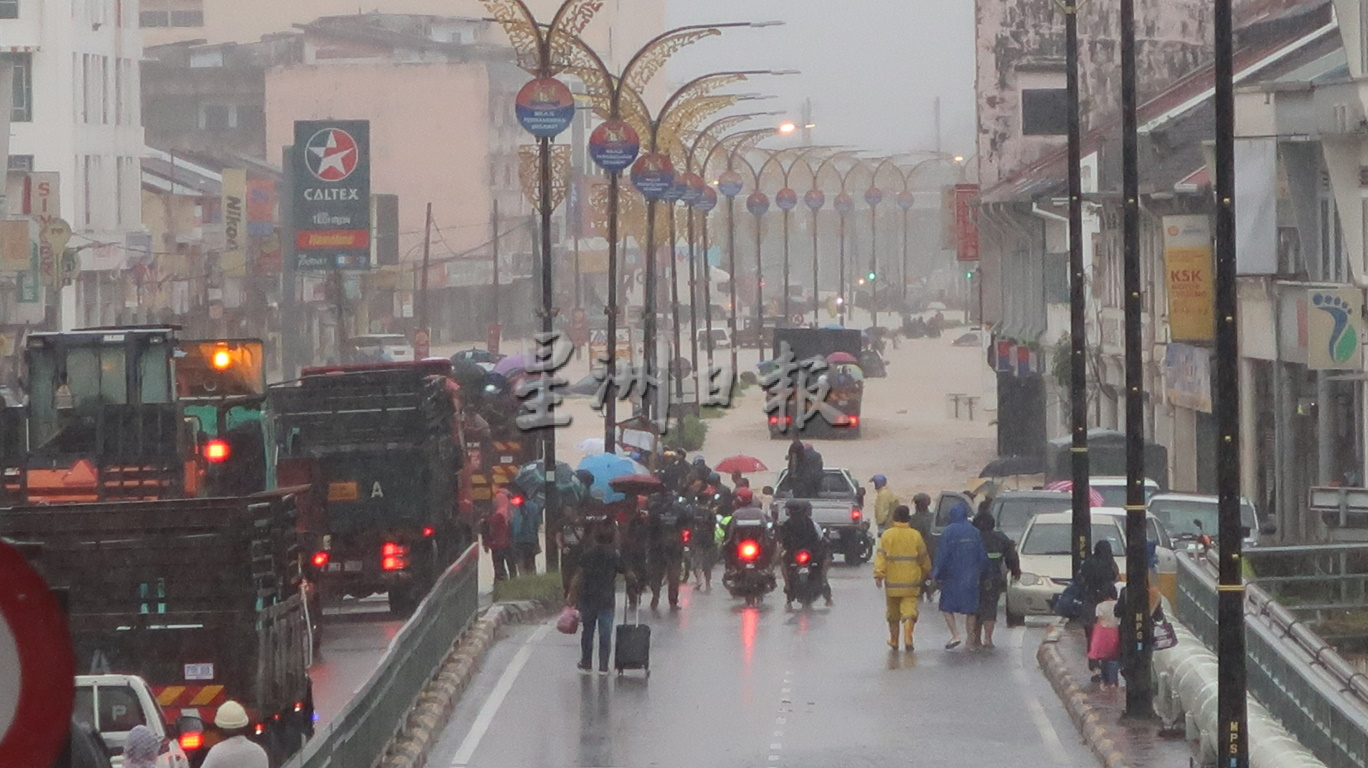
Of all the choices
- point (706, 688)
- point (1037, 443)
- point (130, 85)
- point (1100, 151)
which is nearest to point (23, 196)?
point (130, 85)

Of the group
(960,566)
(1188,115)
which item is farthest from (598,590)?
(1188,115)

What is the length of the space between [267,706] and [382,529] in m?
12.4

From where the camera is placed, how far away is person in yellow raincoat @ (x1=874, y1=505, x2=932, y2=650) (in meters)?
22.2

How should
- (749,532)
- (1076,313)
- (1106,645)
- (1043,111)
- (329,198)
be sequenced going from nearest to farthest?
(1106,645)
(1076,313)
(749,532)
(1043,111)
(329,198)

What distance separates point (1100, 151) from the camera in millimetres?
48531

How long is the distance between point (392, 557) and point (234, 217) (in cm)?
6510

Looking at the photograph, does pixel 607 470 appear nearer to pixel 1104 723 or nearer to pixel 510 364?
pixel 1104 723

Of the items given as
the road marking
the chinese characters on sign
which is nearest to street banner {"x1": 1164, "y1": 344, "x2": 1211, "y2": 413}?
the road marking

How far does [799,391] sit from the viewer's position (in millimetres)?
69688

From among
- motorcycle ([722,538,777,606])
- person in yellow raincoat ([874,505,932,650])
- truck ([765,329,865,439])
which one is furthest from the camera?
truck ([765,329,865,439])

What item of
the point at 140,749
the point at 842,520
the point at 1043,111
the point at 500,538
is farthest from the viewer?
the point at 1043,111

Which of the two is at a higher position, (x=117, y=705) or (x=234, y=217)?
(x=234, y=217)

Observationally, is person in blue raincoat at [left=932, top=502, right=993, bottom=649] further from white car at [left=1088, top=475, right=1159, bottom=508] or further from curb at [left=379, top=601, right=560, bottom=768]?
white car at [left=1088, top=475, right=1159, bottom=508]

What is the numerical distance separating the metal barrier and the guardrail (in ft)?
17.7
